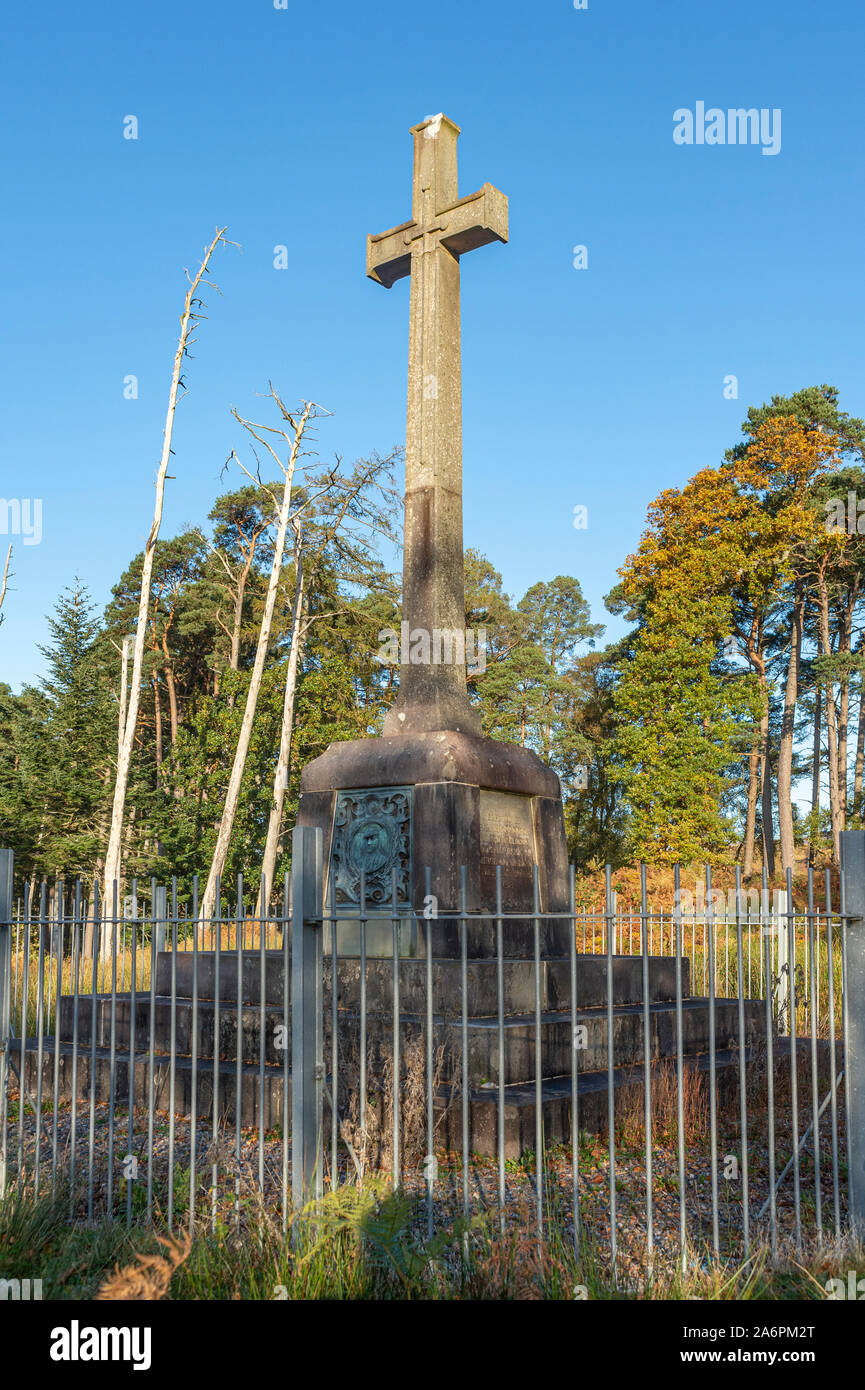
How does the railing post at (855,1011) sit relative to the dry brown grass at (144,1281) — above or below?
above

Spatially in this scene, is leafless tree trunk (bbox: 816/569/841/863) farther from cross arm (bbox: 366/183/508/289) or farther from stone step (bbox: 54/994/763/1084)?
cross arm (bbox: 366/183/508/289)

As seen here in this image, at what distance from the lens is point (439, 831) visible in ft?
26.4

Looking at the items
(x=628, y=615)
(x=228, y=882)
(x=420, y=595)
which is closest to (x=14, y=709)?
(x=228, y=882)

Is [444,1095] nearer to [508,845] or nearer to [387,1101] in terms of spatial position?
[387,1101]

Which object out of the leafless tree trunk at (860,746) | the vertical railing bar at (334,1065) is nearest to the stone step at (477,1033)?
the vertical railing bar at (334,1065)

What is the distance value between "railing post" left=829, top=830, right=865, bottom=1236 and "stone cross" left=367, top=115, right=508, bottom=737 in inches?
167

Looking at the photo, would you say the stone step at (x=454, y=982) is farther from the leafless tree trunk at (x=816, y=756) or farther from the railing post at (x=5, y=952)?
the leafless tree trunk at (x=816, y=756)

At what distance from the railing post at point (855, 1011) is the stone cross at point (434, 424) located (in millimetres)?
4235

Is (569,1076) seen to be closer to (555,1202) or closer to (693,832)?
(555,1202)

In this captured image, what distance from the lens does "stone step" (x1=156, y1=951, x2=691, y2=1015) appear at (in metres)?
7.51

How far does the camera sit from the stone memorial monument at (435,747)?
8.15 meters

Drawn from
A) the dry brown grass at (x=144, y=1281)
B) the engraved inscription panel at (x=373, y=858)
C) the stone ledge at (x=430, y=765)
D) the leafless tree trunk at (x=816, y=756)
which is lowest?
the dry brown grass at (x=144, y=1281)

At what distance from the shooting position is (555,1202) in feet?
17.4
